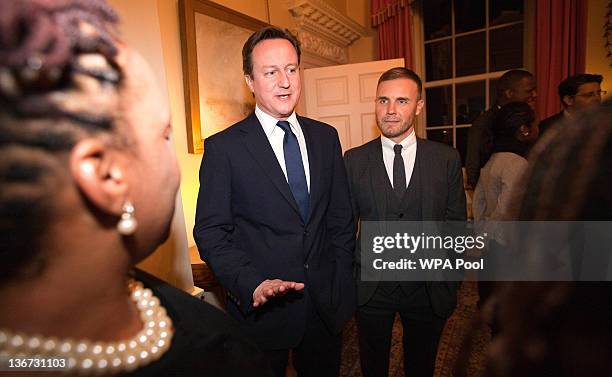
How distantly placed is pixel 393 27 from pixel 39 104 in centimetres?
489

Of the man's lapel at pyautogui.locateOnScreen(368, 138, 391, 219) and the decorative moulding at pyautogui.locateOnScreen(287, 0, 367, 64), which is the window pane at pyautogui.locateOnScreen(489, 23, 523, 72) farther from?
the man's lapel at pyautogui.locateOnScreen(368, 138, 391, 219)

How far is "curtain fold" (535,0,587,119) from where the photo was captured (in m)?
3.43

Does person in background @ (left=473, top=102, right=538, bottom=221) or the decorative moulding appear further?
the decorative moulding

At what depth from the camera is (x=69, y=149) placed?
0.27 metres

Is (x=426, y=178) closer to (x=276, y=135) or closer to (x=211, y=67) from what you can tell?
(x=276, y=135)

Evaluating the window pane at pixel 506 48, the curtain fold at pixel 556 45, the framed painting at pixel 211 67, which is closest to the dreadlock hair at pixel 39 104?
the framed painting at pixel 211 67

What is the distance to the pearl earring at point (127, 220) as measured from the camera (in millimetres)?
308

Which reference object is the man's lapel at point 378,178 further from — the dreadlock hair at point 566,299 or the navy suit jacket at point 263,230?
the dreadlock hair at point 566,299

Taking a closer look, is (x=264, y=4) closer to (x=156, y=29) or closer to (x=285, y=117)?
(x=285, y=117)

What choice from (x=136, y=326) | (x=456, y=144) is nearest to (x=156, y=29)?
(x=136, y=326)

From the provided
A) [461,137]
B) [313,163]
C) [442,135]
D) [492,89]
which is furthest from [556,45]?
[313,163]

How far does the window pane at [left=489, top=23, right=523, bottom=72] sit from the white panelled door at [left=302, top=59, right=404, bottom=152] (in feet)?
4.93

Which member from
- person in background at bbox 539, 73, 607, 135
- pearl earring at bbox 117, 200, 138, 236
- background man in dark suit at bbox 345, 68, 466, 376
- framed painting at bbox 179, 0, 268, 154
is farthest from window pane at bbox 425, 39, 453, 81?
pearl earring at bbox 117, 200, 138, 236

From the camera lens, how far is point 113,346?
35 cm
